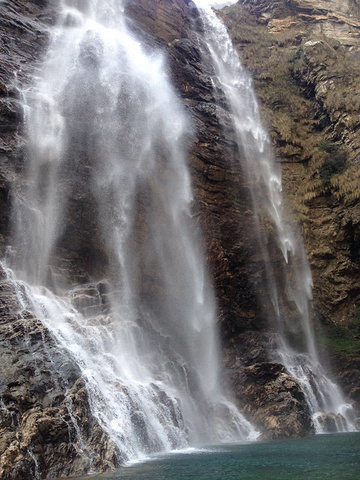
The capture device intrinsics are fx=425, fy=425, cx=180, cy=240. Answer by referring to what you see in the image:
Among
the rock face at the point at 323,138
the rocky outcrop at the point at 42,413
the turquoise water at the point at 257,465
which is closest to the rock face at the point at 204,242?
the rocky outcrop at the point at 42,413

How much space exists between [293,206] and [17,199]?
17.4m

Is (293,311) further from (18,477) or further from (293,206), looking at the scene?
(18,477)

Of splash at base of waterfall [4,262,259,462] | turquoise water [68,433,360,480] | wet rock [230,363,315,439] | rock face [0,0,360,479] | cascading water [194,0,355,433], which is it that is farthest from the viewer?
cascading water [194,0,355,433]

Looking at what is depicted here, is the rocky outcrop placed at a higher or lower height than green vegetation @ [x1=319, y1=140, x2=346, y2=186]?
lower

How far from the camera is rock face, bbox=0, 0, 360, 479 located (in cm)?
1218

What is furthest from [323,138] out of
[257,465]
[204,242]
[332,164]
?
[257,465]

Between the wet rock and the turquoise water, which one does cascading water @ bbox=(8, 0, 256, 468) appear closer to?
the wet rock

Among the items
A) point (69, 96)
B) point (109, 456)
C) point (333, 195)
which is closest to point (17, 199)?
point (69, 96)

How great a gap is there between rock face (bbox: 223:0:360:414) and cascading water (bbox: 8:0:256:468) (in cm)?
757

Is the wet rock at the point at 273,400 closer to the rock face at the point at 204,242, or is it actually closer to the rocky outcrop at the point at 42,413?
the rock face at the point at 204,242

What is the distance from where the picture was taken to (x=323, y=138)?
32406mm

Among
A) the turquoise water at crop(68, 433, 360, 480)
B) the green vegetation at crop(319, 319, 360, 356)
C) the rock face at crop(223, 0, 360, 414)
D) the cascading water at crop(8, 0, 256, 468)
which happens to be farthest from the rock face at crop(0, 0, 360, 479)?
the turquoise water at crop(68, 433, 360, 480)

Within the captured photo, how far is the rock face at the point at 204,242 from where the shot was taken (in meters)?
12.2

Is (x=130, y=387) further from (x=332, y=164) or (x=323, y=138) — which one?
(x=323, y=138)
